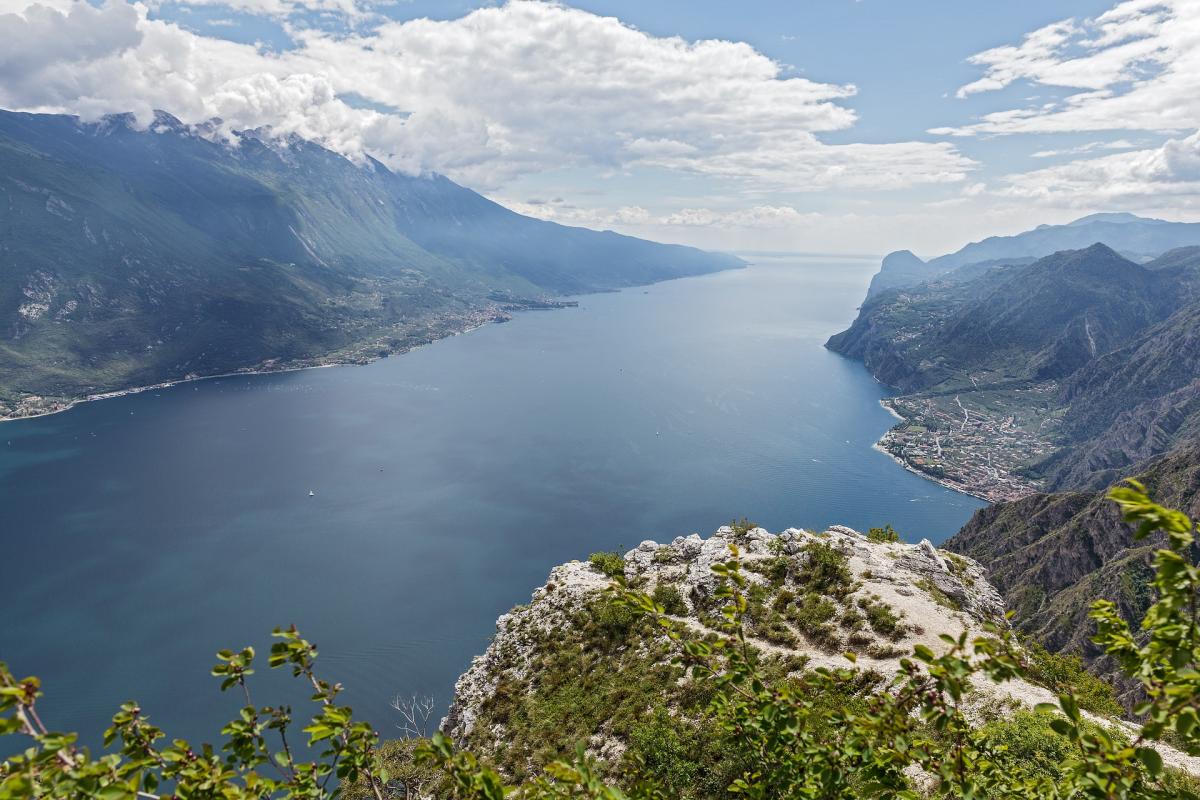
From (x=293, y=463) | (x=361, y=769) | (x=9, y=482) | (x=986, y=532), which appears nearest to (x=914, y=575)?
(x=361, y=769)

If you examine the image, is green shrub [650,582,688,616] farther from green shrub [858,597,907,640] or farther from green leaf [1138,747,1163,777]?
green leaf [1138,747,1163,777]

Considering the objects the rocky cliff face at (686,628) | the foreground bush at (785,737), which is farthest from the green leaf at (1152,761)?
the rocky cliff face at (686,628)

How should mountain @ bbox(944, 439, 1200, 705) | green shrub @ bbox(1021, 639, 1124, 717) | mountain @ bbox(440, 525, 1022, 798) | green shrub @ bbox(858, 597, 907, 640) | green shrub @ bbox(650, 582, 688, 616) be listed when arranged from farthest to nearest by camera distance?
1. mountain @ bbox(944, 439, 1200, 705)
2. green shrub @ bbox(650, 582, 688, 616)
3. green shrub @ bbox(858, 597, 907, 640)
4. mountain @ bbox(440, 525, 1022, 798)
5. green shrub @ bbox(1021, 639, 1124, 717)

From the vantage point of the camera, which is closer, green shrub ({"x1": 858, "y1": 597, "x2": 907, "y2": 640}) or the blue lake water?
green shrub ({"x1": 858, "y1": 597, "x2": 907, "y2": 640})

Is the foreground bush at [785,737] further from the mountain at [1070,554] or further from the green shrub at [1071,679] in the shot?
→ the mountain at [1070,554]

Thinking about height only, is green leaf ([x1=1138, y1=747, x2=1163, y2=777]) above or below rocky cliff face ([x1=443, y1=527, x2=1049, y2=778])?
above

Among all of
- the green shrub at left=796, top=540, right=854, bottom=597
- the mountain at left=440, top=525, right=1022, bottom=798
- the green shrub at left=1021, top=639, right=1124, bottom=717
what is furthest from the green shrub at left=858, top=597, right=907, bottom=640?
the green shrub at left=1021, top=639, right=1124, bottom=717
